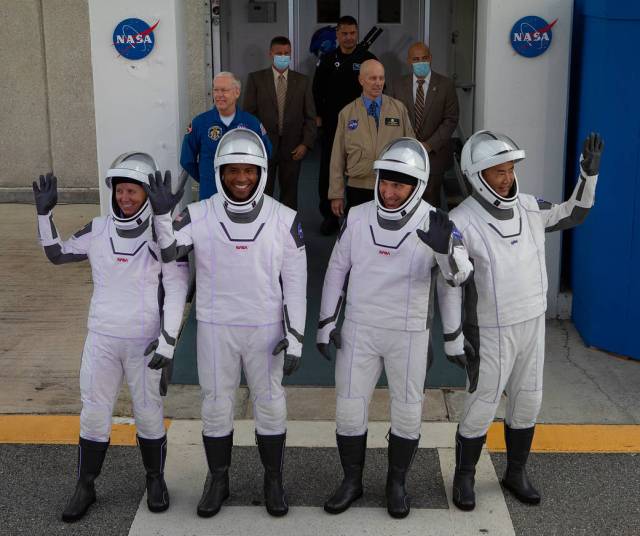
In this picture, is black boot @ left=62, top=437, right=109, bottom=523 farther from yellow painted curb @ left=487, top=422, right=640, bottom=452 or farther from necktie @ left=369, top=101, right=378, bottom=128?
necktie @ left=369, top=101, right=378, bottom=128

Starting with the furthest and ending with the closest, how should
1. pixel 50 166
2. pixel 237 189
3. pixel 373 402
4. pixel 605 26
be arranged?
pixel 50 166 < pixel 605 26 < pixel 373 402 < pixel 237 189

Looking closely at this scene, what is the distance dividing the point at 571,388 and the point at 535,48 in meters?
2.60

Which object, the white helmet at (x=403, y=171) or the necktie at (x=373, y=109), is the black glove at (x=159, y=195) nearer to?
the white helmet at (x=403, y=171)

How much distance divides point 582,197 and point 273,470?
2.15 metres

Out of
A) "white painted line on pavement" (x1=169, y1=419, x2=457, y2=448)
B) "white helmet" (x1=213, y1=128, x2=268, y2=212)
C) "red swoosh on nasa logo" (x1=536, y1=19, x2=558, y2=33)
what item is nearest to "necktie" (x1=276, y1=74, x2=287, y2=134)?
"red swoosh on nasa logo" (x1=536, y1=19, x2=558, y2=33)

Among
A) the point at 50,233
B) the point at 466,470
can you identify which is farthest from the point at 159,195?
the point at 466,470

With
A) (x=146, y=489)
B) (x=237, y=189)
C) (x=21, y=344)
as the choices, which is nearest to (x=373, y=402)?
(x=146, y=489)

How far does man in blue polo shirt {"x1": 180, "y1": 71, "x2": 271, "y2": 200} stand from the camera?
745 cm

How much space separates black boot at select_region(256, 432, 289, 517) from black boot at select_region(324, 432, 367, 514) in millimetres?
243

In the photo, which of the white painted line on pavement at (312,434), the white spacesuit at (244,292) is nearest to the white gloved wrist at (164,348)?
the white spacesuit at (244,292)

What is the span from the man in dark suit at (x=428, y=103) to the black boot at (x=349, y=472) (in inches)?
132

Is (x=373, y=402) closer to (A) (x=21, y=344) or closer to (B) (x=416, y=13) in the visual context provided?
(A) (x=21, y=344)

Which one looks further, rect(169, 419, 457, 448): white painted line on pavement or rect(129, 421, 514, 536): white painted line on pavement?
rect(169, 419, 457, 448): white painted line on pavement

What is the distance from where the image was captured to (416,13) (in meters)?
12.4
